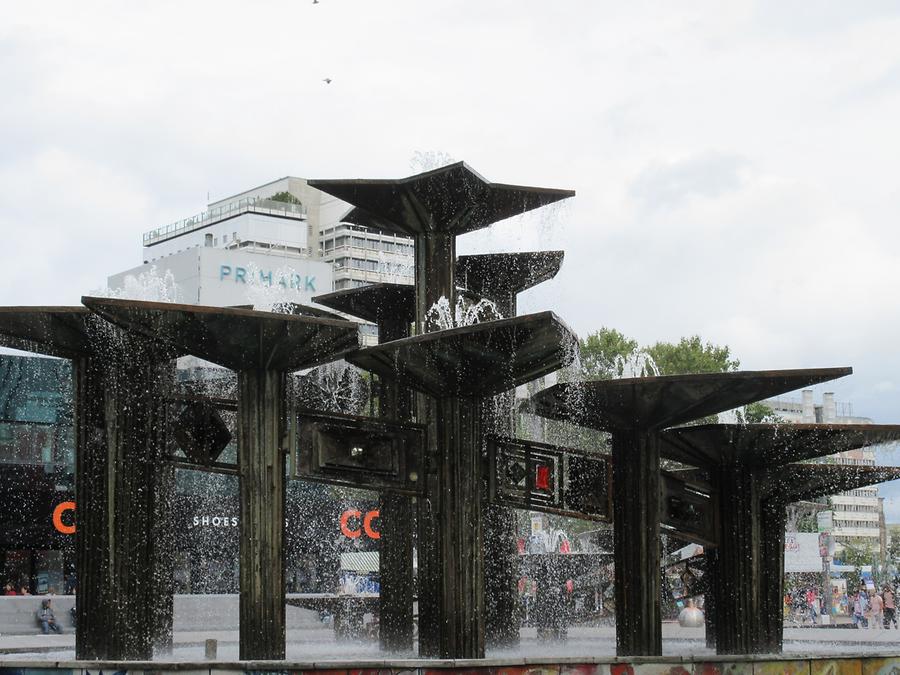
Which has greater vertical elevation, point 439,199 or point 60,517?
point 439,199

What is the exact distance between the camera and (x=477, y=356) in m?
14.0

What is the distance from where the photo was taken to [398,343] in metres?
13.9

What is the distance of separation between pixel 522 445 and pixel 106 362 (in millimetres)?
4653

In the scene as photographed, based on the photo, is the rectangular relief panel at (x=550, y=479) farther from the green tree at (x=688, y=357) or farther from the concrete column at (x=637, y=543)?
the green tree at (x=688, y=357)

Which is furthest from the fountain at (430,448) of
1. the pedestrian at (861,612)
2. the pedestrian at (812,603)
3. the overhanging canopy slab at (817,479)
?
the pedestrian at (812,603)

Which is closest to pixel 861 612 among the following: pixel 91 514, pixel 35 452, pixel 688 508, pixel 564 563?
pixel 564 563

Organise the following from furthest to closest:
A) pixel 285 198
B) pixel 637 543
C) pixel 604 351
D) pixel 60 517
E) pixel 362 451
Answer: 1. pixel 285 198
2. pixel 604 351
3. pixel 60 517
4. pixel 637 543
5. pixel 362 451

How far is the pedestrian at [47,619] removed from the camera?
24656mm

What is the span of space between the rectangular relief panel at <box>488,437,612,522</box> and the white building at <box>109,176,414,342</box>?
40.1 meters

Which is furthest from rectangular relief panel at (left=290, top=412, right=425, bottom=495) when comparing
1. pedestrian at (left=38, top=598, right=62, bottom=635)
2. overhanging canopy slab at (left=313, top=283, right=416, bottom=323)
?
pedestrian at (left=38, top=598, right=62, bottom=635)

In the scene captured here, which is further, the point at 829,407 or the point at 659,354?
the point at 829,407

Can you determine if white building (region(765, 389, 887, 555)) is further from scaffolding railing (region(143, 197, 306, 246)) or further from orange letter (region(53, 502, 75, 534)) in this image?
orange letter (region(53, 502, 75, 534))

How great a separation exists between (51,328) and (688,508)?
24.9 ft

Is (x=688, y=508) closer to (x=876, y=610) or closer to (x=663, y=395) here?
(x=663, y=395)
